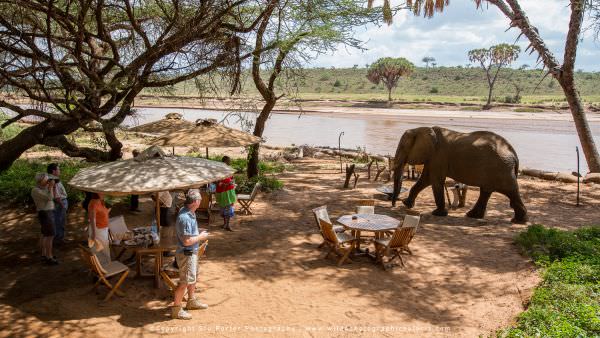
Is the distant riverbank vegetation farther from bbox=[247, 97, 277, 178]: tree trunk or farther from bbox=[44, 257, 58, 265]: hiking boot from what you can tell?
bbox=[44, 257, 58, 265]: hiking boot

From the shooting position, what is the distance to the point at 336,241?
327 inches

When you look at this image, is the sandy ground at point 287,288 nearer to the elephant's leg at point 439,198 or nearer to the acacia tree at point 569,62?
the elephant's leg at point 439,198

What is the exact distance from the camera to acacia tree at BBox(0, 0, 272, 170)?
26.3 ft

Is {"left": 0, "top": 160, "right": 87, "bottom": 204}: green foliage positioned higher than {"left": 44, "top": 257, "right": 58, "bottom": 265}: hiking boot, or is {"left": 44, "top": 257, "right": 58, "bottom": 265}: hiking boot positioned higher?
{"left": 0, "top": 160, "right": 87, "bottom": 204}: green foliage

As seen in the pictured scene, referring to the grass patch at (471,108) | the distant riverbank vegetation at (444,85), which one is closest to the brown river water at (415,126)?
the grass patch at (471,108)

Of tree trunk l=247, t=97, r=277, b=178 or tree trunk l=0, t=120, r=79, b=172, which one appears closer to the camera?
tree trunk l=0, t=120, r=79, b=172

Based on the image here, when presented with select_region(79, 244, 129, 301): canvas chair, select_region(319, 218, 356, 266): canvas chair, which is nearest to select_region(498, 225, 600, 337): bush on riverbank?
select_region(319, 218, 356, 266): canvas chair

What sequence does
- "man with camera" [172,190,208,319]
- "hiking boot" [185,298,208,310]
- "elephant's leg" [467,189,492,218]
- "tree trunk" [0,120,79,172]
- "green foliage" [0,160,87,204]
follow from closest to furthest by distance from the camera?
1. "man with camera" [172,190,208,319]
2. "hiking boot" [185,298,208,310]
3. "tree trunk" [0,120,79,172]
4. "green foliage" [0,160,87,204]
5. "elephant's leg" [467,189,492,218]

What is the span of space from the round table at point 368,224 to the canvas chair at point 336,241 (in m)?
0.22

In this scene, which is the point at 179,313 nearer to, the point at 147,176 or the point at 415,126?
the point at 147,176

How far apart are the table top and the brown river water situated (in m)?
12.6

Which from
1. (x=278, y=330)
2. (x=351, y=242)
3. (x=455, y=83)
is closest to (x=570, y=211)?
(x=351, y=242)

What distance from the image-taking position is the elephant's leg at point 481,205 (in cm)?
1127

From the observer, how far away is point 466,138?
38.0 feet
